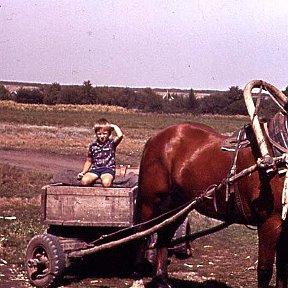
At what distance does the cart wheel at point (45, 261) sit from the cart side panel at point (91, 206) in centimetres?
30

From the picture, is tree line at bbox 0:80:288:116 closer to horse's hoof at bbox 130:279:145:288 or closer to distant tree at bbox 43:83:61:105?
distant tree at bbox 43:83:61:105

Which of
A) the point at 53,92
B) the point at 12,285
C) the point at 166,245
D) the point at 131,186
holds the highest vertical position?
the point at 53,92

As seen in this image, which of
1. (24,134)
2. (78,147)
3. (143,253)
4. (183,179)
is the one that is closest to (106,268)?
(143,253)

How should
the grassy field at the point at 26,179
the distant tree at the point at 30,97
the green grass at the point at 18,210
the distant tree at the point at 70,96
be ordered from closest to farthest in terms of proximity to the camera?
the green grass at the point at 18,210
the grassy field at the point at 26,179
the distant tree at the point at 30,97
the distant tree at the point at 70,96

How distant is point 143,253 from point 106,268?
1112 mm

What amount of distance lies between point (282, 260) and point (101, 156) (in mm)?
2793

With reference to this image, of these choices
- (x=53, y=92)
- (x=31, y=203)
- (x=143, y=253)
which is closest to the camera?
(x=143, y=253)

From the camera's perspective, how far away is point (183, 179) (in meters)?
8.01

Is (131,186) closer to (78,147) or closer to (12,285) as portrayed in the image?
(12,285)

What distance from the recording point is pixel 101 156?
29.7 ft

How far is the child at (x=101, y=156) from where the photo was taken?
894cm

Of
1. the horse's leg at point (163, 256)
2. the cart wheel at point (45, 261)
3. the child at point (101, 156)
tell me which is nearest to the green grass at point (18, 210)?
the cart wheel at point (45, 261)

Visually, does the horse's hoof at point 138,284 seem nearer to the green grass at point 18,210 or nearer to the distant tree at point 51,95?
the green grass at point 18,210

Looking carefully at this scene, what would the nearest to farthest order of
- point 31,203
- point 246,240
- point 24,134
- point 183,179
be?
point 183,179 → point 246,240 → point 31,203 → point 24,134
